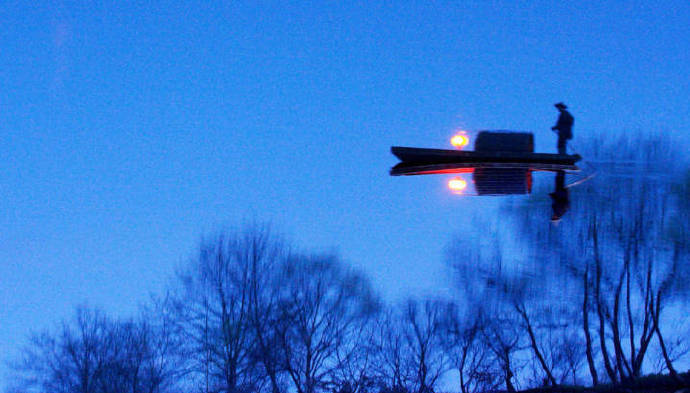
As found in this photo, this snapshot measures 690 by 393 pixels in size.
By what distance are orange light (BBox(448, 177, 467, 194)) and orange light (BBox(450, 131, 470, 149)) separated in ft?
0.48

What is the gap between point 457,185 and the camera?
3014mm

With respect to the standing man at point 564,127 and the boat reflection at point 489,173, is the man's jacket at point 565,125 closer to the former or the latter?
the standing man at point 564,127

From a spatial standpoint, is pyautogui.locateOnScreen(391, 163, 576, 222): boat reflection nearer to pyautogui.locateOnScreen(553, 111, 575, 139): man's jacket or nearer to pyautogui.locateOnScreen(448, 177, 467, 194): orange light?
pyautogui.locateOnScreen(448, 177, 467, 194): orange light

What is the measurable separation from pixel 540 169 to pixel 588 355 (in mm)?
24299

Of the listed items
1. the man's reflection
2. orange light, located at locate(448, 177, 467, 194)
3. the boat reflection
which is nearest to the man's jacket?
the man's reflection

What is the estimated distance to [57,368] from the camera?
3328 cm

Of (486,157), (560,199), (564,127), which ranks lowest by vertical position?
(560,199)

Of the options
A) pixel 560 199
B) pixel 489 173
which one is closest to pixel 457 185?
pixel 489 173

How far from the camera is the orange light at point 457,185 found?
299 centimetres

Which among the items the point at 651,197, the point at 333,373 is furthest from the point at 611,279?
the point at 333,373

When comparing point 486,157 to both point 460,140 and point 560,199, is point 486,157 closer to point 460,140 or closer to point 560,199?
point 460,140

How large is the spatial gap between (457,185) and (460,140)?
0.63 feet

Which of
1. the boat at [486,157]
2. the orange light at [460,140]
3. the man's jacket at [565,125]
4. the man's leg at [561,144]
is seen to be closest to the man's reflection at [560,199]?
the man's leg at [561,144]

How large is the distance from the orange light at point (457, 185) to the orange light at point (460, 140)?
0.14 m
